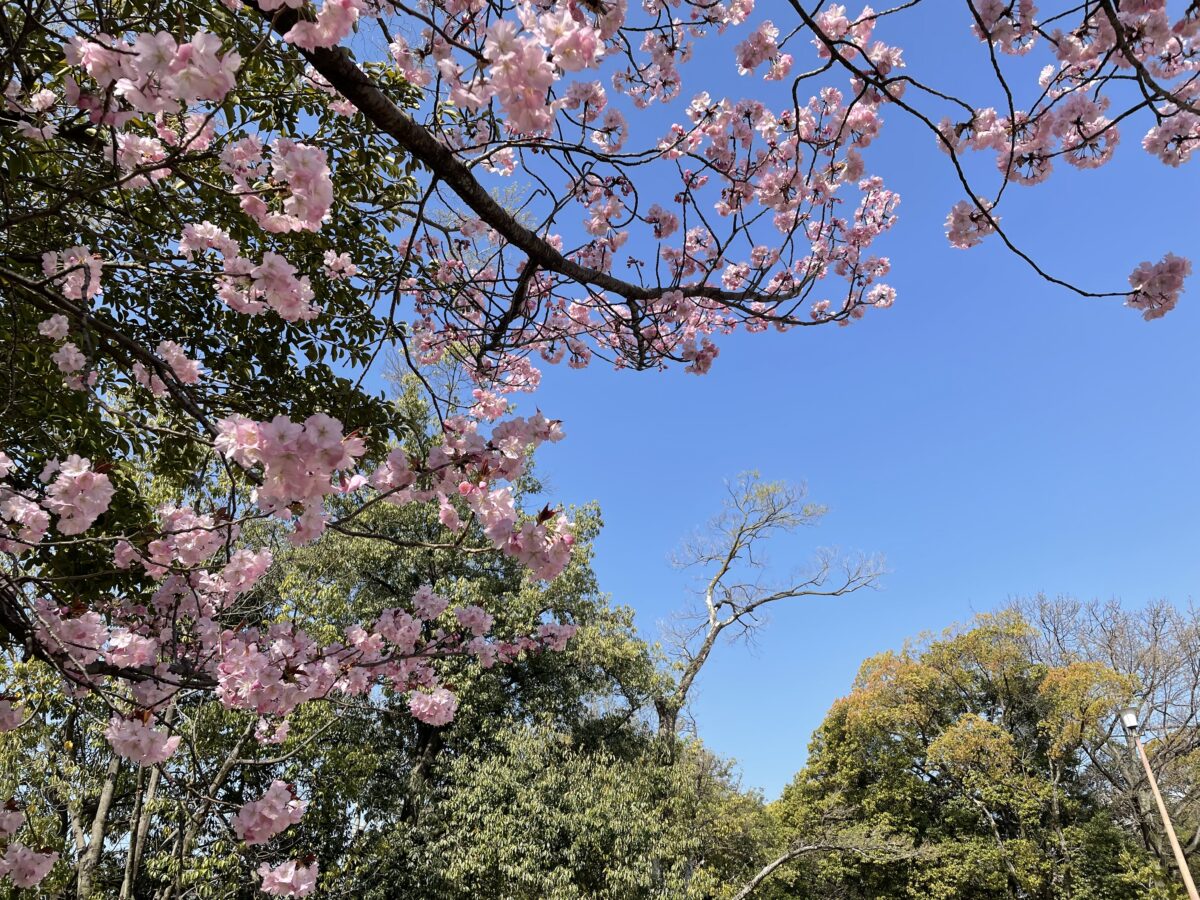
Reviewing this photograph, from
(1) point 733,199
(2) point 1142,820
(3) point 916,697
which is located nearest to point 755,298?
(1) point 733,199

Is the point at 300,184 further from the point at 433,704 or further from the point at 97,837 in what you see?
the point at 97,837

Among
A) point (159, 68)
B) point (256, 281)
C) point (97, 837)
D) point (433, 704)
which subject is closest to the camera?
point (159, 68)

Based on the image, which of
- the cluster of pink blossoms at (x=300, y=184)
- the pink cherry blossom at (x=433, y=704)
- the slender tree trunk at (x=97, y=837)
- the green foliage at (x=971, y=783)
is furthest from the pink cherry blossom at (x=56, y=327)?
the green foliage at (x=971, y=783)

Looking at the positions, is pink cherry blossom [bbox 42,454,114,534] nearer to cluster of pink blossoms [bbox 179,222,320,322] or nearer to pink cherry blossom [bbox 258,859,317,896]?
cluster of pink blossoms [bbox 179,222,320,322]

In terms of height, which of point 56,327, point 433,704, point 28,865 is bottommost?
point 28,865

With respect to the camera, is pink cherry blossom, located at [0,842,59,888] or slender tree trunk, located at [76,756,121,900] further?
slender tree trunk, located at [76,756,121,900]

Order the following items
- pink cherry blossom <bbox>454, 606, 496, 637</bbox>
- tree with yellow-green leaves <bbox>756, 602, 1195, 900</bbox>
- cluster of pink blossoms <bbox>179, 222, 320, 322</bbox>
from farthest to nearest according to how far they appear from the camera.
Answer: tree with yellow-green leaves <bbox>756, 602, 1195, 900</bbox> < pink cherry blossom <bbox>454, 606, 496, 637</bbox> < cluster of pink blossoms <bbox>179, 222, 320, 322</bbox>

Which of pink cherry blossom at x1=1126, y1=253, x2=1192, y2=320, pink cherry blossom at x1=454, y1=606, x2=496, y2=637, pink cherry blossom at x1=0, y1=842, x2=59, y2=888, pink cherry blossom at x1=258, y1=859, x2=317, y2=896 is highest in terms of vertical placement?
pink cherry blossom at x1=1126, y1=253, x2=1192, y2=320

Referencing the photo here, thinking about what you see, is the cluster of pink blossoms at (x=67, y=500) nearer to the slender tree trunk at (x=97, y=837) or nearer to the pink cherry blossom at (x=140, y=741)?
the pink cherry blossom at (x=140, y=741)

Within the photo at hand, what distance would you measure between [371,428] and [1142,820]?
14.8 m

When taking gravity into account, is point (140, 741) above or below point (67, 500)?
below

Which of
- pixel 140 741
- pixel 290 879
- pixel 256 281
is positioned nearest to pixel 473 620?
pixel 140 741

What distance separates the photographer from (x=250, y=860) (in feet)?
19.5

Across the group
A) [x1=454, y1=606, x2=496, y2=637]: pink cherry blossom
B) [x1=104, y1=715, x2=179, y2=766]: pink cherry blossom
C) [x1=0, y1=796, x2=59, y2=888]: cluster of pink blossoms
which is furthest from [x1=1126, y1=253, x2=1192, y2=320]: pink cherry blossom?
[x1=0, y1=796, x2=59, y2=888]: cluster of pink blossoms
